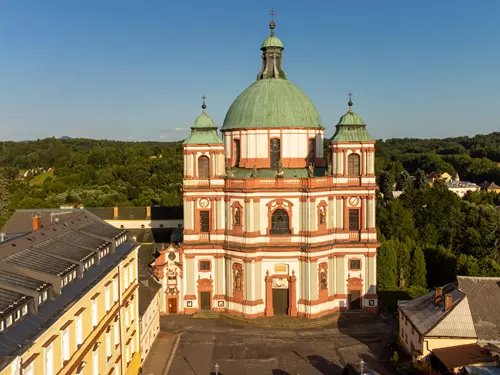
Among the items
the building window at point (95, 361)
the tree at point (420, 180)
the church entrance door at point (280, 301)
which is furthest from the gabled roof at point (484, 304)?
the tree at point (420, 180)

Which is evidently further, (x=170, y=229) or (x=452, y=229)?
(x=452, y=229)

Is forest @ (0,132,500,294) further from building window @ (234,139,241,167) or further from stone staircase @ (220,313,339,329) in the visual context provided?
building window @ (234,139,241,167)

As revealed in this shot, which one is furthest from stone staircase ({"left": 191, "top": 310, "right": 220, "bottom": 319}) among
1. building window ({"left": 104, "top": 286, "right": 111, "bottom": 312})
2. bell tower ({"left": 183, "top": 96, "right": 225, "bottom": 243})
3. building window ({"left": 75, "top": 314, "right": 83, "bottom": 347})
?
building window ({"left": 75, "top": 314, "right": 83, "bottom": 347})

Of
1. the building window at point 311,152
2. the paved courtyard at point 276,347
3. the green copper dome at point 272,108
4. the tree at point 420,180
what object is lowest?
the paved courtyard at point 276,347

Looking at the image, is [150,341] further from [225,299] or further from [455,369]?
[455,369]

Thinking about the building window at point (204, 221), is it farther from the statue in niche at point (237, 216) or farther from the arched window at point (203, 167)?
the arched window at point (203, 167)

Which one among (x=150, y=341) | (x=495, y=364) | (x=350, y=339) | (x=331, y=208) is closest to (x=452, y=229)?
(x=331, y=208)

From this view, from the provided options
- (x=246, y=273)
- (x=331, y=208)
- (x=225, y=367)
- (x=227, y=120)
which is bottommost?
(x=225, y=367)
